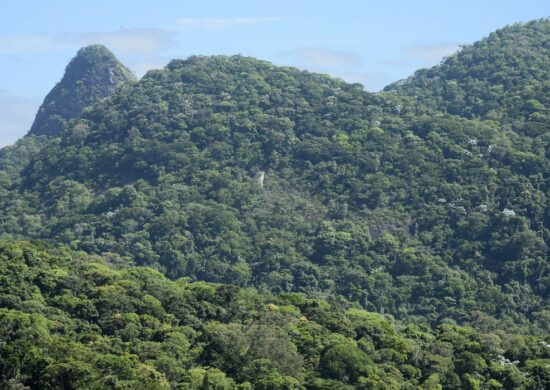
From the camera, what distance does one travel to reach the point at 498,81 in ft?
522

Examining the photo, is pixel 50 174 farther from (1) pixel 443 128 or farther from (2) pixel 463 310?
(2) pixel 463 310

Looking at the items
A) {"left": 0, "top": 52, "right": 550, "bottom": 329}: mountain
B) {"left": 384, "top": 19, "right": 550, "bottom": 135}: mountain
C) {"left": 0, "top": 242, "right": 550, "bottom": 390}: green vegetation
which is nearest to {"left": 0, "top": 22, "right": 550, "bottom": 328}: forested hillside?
{"left": 0, "top": 52, "right": 550, "bottom": 329}: mountain

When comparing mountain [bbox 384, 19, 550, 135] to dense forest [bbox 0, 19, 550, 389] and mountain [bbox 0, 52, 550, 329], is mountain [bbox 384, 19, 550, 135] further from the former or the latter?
mountain [bbox 0, 52, 550, 329]

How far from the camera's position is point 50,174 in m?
146

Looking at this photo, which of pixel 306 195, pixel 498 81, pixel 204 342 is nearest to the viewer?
pixel 204 342

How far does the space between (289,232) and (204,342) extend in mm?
51162

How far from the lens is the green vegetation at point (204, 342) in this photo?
63.2m

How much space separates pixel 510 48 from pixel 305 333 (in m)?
108

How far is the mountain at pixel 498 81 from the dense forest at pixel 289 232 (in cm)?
50

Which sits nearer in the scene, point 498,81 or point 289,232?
point 289,232

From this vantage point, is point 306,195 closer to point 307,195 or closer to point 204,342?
point 307,195

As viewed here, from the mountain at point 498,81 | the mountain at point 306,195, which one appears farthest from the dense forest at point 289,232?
the mountain at point 498,81

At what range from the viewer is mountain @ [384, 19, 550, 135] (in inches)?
5640

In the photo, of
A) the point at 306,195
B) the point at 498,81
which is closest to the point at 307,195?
the point at 306,195
